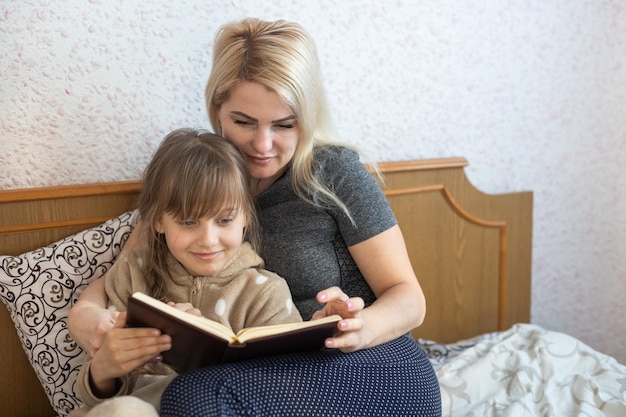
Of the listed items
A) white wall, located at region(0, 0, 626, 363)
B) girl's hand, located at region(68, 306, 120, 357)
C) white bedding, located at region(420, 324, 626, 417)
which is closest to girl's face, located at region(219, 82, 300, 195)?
white wall, located at region(0, 0, 626, 363)

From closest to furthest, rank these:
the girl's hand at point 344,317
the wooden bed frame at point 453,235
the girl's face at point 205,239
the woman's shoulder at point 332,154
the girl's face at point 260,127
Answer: the girl's hand at point 344,317 < the girl's face at point 205,239 < the girl's face at point 260,127 < the woman's shoulder at point 332,154 < the wooden bed frame at point 453,235

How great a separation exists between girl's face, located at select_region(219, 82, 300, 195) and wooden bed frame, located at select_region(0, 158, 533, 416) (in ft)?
1.06

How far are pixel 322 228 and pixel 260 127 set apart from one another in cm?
25

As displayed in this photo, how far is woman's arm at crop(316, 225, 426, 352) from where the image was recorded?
4.27 feet

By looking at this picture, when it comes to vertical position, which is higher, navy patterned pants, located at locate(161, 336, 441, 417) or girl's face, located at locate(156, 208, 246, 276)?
girl's face, located at locate(156, 208, 246, 276)

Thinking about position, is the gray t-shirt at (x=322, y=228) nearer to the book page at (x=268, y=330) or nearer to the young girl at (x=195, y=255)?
the young girl at (x=195, y=255)

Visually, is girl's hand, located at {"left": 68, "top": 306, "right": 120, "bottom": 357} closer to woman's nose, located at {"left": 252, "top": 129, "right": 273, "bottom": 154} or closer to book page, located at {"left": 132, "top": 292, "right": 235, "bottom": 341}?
book page, located at {"left": 132, "top": 292, "right": 235, "bottom": 341}

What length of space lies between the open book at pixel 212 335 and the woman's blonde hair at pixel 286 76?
1.30 feet

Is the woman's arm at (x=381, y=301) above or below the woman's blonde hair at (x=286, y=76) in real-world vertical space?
below

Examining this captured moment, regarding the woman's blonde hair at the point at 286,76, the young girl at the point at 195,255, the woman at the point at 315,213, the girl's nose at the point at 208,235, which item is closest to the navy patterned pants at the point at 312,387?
the woman at the point at 315,213

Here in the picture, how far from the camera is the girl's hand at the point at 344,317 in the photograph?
50.4 inches

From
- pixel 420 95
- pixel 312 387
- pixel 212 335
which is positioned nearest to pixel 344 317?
pixel 312 387

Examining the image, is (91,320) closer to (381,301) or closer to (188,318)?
(188,318)

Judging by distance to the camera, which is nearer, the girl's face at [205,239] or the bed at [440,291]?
the girl's face at [205,239]
